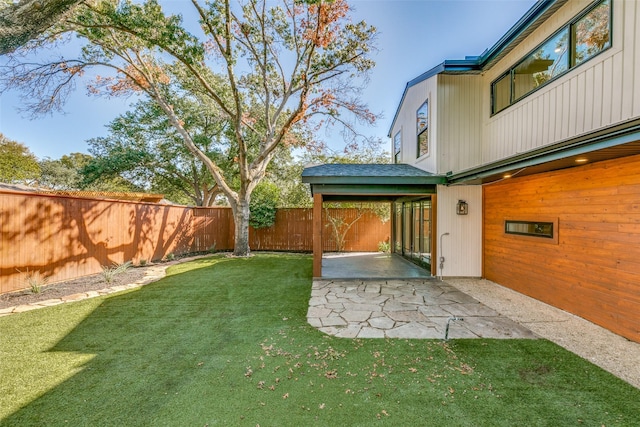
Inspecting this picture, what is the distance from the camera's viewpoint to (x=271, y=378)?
2.78 metres

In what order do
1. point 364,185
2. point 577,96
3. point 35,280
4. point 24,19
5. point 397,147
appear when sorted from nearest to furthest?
point 24,19, point 577,96, point 35,280, point 364,185, point 397,147

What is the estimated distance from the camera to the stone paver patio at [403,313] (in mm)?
3879

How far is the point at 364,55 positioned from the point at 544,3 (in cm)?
551

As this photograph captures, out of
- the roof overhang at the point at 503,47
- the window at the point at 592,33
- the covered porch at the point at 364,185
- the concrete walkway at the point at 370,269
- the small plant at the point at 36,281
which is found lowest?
the concrete walkway at the point at 370,269

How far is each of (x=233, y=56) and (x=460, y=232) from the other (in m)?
8.99

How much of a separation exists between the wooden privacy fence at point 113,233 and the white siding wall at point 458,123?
5.72 m

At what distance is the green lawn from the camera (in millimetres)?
2250

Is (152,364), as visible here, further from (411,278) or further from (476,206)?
(476,206)

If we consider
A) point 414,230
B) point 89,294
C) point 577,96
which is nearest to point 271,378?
point 89,294

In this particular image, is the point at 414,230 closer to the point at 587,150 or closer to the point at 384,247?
the point at 384,247

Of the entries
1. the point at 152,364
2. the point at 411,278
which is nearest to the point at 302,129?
the point at 411,278

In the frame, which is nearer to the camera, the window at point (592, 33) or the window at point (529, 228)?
the window at point (592, 33)

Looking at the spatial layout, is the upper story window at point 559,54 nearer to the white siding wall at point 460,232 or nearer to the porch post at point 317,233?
the white siding wall at point 460,232

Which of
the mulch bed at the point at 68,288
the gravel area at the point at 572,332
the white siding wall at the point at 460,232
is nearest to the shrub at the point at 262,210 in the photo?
the mulch bed at the point at 68,288
